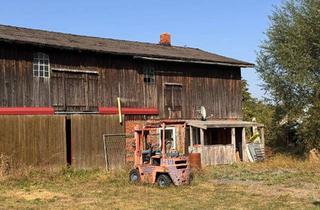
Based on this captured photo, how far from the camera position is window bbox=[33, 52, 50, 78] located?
22297 millimetres

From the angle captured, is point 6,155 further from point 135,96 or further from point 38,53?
point 135,96

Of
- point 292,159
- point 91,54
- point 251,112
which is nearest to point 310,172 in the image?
point 292,159

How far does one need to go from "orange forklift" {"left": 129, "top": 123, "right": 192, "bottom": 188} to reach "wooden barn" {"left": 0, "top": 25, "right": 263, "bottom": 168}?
1997 millimetres

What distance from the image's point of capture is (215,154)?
87.9 feet

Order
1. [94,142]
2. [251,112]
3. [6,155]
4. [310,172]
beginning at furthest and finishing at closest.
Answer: [251,112]
[94,142]
[310,172]
[6,155]

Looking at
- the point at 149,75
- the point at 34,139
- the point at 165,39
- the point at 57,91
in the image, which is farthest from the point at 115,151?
the point at 165,39

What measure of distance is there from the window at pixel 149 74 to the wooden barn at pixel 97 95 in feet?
0.18

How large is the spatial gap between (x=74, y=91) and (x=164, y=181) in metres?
8.29

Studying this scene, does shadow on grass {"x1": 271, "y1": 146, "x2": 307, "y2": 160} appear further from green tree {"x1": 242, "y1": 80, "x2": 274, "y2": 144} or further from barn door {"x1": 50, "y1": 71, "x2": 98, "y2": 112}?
barn door {"x1": 50, "y1": 71, "x2": 98, "y2": 112}

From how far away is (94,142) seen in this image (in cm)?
2331

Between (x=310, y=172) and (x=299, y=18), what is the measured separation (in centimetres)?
1075

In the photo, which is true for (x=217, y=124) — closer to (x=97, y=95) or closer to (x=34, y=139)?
(x=97, y=95)

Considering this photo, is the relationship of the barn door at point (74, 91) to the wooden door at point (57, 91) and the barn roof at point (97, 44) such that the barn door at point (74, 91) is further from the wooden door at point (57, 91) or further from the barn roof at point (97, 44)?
the barn roof at point (97, 44)

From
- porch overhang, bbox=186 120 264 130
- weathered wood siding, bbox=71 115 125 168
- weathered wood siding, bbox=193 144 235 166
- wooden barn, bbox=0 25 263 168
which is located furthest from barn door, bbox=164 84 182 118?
weathered wood siding, bbox=71 115 125 168
